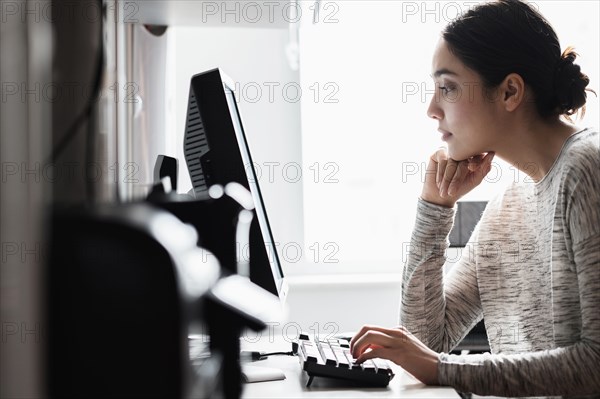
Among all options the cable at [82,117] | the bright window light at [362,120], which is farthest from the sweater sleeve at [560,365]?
the bright window light at [362,120]

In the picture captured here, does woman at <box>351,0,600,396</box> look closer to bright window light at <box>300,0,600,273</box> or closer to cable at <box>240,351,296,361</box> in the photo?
cable at <box>240,351,296,361</box>

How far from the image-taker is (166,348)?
0.84 ft

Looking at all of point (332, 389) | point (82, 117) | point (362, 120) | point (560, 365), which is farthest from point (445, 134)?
point (362, 120)

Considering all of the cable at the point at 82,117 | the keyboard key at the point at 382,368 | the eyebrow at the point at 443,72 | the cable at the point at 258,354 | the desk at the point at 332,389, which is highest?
the eyebrow at the point at 443,72

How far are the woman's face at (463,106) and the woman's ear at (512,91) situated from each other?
15 millimetres

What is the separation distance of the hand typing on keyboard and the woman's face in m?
0.46

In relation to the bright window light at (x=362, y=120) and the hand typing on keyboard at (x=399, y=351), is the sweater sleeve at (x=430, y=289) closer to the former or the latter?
the hand typing on keyboard at (x=399, y=351)

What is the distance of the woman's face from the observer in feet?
4.07

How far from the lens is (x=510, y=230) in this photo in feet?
4.28

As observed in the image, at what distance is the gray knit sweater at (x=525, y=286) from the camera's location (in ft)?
3.16

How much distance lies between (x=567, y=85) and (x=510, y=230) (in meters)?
0.30

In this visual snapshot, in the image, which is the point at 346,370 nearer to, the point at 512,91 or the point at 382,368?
the point at 382,368

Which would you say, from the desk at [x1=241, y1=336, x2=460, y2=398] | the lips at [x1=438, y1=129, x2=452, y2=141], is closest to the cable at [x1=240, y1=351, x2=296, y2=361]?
the desk at [x1=241, y1=336, x2=460, y2=398]
